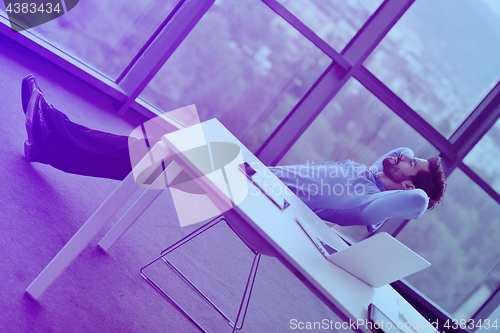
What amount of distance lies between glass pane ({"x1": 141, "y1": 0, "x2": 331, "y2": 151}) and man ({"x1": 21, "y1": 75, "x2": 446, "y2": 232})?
2013 millimetres

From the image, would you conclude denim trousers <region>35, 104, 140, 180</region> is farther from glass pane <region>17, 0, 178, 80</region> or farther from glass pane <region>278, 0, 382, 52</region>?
glass pane <region>278, 0, 382, 52</region>

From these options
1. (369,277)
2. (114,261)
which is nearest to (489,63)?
(369,277)

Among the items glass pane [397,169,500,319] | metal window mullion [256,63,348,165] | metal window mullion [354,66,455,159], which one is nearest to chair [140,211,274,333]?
metal window mullion [256,63,348,165]

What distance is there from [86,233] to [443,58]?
13.1 ft

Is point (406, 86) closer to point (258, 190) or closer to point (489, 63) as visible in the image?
point (489, 63)

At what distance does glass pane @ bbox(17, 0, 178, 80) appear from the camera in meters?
3.69

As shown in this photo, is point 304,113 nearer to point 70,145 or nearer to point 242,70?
point 242,70

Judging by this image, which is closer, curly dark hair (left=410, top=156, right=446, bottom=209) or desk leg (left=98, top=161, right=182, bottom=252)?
desk leg (left=98, top=161, right=182, bottom=252)

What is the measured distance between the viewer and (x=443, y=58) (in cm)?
385

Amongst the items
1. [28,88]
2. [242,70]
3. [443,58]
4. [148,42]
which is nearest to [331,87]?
[242,70]

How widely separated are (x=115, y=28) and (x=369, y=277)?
366 centimetres

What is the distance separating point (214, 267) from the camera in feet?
7.98

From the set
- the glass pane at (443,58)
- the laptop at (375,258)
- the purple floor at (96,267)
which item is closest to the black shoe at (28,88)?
the purple floor at (96,267)

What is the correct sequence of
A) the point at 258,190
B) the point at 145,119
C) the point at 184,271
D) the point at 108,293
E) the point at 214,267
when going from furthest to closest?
the point at 145,119
the point at 214,267
the point at 184,271
the point at 108,293
the point at 258,190
